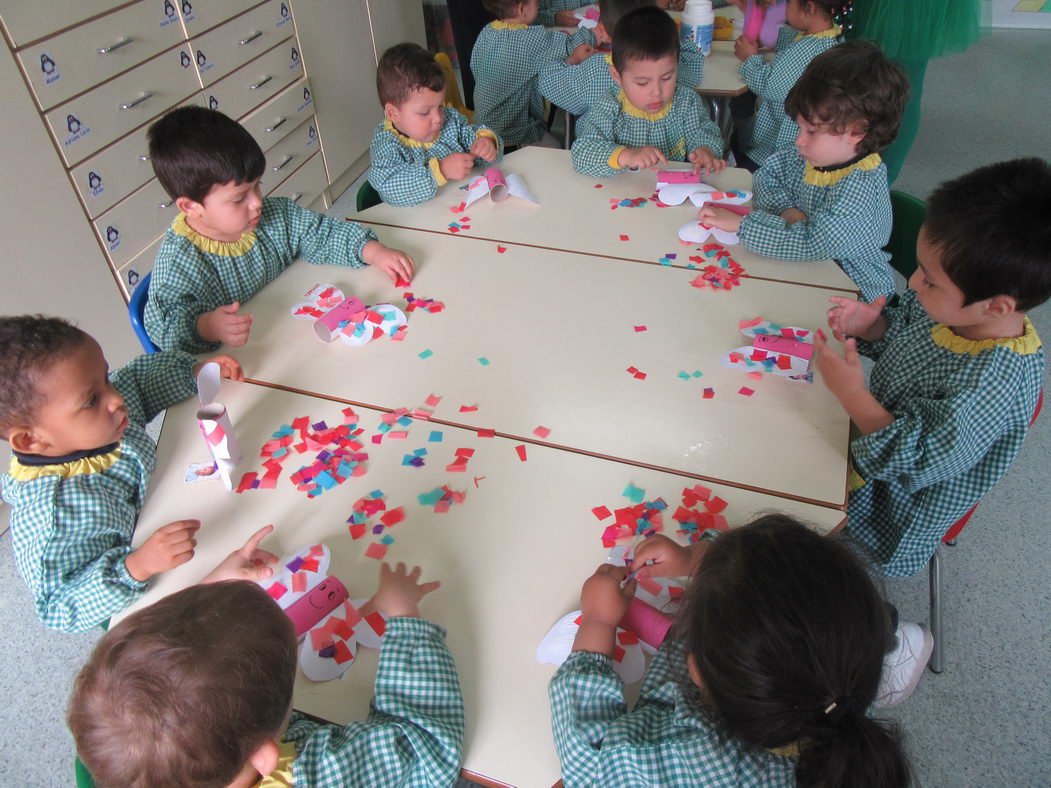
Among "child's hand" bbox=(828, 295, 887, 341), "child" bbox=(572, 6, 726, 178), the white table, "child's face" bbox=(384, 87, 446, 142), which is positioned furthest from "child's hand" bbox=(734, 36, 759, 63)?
"child's hand" bbox=(828, 295, 887, 341)

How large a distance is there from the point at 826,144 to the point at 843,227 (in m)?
0.27

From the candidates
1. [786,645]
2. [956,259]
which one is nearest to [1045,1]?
[956,259]

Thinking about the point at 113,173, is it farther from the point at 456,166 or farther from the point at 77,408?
the point at 77,408

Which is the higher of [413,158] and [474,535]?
[413,158]

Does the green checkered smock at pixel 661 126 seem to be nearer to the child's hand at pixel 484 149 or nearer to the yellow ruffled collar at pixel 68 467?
the child's hand at pixel 484 149

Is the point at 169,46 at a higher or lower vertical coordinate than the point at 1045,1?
higher

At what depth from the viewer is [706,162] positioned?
2.27m

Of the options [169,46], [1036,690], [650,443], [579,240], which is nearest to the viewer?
[650,443]

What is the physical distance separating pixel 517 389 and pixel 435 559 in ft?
Result: 1.42

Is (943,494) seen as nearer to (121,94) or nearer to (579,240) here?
(579,240)

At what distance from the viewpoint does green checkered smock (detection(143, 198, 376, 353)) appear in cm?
165

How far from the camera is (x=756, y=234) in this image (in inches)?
72.2

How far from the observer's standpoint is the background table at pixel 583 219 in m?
1.83

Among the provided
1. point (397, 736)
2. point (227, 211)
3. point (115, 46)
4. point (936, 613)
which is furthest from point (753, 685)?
point (115, 46)
